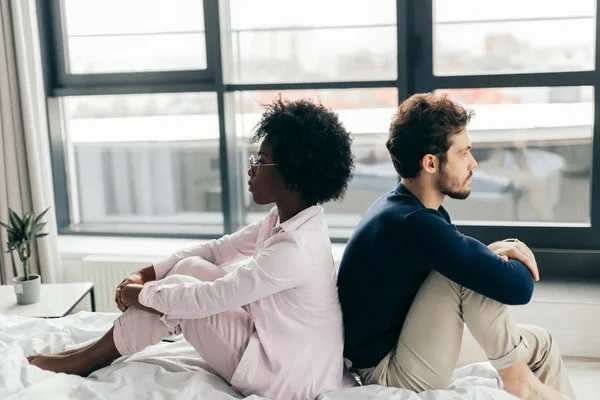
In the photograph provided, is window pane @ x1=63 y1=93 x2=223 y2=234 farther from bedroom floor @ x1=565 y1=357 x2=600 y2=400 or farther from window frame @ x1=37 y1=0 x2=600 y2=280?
bedroom floor @ x1=565 y1=357 x2=600 y2=400

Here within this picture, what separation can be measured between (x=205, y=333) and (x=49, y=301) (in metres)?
1.16

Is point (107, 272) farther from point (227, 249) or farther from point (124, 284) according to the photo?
point (124, 284)

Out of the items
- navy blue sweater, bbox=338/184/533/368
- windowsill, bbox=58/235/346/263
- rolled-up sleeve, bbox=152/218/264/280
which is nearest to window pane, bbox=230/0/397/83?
windowsill, bbox=58/235/346/263

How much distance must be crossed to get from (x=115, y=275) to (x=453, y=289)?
2025 millimetres

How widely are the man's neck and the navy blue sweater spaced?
0.03m

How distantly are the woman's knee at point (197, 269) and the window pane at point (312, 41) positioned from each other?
5.40ft

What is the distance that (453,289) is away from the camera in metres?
1.69

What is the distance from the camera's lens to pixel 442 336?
1700 mm

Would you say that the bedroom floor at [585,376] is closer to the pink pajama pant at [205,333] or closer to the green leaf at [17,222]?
the pink pajama pant at [205,333]

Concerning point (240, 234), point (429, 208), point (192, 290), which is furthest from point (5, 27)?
point (429, 208)

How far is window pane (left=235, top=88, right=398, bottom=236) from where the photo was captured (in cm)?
334

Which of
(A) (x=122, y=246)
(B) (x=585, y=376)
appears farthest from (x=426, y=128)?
(A) (x=122, y=246)

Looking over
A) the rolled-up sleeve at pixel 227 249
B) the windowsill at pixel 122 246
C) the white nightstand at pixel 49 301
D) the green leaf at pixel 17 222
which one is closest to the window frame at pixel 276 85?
the windowsill at pixel 122 246

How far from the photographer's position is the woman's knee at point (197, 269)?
6.26ft
